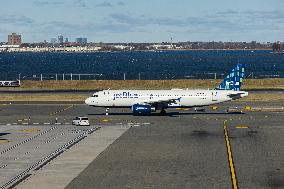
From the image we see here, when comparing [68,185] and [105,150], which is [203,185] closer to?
[68,185]

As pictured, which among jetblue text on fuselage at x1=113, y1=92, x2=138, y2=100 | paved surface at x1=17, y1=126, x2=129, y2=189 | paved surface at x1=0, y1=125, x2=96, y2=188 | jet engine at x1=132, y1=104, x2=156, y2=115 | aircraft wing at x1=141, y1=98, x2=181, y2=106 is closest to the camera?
paved surface at x1=17, y1=126, x2=129, y2=189

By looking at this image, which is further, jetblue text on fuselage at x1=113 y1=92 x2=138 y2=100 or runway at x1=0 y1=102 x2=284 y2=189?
jetblue text on fuselage at x1=113 y1=92 x2=138 y2=100

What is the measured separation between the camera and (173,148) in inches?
2391

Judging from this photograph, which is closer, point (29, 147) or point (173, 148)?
point (173, 148)

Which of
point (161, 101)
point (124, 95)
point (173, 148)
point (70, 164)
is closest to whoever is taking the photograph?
point (70, 164)

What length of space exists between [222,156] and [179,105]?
3488 centimetres

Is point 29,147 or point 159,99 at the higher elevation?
point 159,99

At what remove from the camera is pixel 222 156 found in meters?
56.1

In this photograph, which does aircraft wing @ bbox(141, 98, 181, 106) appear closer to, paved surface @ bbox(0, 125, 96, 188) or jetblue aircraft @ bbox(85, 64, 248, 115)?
jetblue aircraft @ bbox(85, 64, 248, 115)

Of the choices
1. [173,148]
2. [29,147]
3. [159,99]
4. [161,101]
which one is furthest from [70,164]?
[159,99]

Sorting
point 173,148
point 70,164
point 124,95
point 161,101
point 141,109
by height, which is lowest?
point 70,164

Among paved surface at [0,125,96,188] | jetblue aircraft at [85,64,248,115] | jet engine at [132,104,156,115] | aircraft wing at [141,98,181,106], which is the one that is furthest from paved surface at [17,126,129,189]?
aircraft wing at [141,98,181,106]

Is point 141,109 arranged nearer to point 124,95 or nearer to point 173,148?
point 124,95

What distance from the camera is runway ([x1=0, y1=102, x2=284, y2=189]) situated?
151 feet
